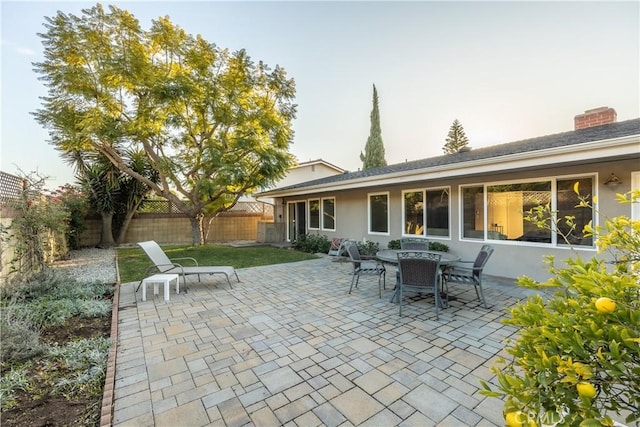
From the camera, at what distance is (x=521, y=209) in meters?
6.92

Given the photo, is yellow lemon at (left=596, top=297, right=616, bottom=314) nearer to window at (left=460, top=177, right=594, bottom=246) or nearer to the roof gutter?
the roof gutter

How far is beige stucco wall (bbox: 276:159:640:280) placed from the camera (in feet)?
18.2

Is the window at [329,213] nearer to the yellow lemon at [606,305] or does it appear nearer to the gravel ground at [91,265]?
the gravel ground at [91,265]

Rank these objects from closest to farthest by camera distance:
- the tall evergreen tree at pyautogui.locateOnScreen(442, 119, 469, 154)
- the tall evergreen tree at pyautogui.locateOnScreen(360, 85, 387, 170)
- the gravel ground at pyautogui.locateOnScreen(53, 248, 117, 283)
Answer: the gravel ground at pyautogui.locateOnScreen(53, 248, 117, 283) < the tall evergreen tree at pyautogui.locateOnScreen(360, 85, 387, 170) < the tall evergreen tree at pyautogui.locateOnScreen(442, 119, 469, 154)

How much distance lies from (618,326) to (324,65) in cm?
1166

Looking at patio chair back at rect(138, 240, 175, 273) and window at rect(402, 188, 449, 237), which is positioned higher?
window at rect(402, 188, 449, 237)

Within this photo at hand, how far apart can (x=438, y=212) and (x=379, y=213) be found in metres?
2.36

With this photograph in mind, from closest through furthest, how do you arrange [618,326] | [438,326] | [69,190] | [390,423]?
[618,326], [390,423], [438,326], [69,190]

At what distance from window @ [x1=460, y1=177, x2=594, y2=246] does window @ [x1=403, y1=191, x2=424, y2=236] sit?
4.44 feet

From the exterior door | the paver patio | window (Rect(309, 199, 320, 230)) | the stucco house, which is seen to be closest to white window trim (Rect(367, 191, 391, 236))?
the stucco house

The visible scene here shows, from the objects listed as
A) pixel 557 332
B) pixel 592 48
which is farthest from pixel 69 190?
pixel 592 48

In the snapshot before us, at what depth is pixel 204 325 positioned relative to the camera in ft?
13.8

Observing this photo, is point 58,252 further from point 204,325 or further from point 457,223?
point 457,223

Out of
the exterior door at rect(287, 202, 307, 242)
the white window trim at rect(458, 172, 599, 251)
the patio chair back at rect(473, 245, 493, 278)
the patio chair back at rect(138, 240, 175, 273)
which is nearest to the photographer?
the patio chair back at rect(473, 245, 493, 278)
